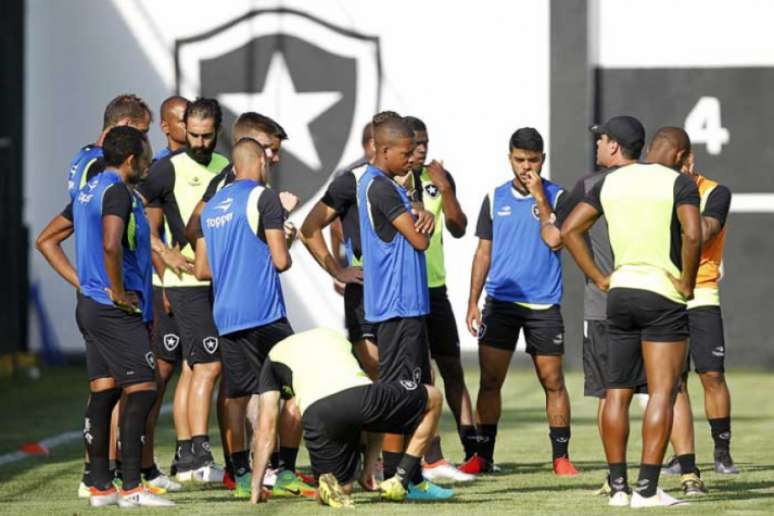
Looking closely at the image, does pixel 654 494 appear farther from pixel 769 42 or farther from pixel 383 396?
pixel 769 42

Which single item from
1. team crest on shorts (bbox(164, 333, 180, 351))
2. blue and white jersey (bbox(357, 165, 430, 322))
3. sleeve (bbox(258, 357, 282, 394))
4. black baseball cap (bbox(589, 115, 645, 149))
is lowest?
sleeve (bbox(258, 357, 282, 394))

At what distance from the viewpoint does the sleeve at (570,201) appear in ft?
32.7

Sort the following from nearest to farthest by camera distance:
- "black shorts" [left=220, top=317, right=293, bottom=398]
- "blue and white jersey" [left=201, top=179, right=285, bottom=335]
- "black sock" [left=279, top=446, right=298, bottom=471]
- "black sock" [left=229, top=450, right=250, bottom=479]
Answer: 1. "blue and white jersey" [left=201, top=179, right=285, bottom=335]
2. "black shorts" [left=220, top=317, right=293, bottom=398]
3. "black sock" [left=279, top=446, right=298, bottom=471]
4. "black sock" [left=229, top=450, right=250, bottom=479]

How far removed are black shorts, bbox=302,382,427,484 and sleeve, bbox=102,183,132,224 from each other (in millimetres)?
1382

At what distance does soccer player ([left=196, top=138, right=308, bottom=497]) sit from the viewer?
9516 mm

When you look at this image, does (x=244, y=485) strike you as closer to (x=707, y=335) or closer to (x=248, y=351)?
(x=248, y=351)

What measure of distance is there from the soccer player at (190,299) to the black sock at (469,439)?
5.03 ft

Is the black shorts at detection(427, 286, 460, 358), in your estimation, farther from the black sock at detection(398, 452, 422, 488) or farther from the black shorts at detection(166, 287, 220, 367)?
the black sock at detection(398, 452, 422, 488)

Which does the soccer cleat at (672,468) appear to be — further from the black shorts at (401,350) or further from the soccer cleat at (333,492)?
the soccer cleat at (333,492)

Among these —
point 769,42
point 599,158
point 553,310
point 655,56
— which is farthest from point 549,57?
point 599,158

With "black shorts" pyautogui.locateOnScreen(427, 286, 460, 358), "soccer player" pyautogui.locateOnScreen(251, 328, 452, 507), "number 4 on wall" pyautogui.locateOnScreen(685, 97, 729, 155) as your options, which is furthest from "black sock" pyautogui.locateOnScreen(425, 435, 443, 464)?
"number 4 on wall" pyautogui.locateOnScreen(685, 97, 729, 155)

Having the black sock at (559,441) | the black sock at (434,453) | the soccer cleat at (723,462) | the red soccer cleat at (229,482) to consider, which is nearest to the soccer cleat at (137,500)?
the red soccer cleat at (229,482)

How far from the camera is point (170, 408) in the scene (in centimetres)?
1648

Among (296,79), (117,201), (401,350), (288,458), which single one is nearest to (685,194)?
(401,350)
